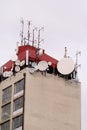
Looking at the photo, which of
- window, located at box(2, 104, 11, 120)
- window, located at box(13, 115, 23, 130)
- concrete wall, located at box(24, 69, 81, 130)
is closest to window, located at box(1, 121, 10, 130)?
window, located at box(2, 104, 11, 120)

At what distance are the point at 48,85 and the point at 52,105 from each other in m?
4.16

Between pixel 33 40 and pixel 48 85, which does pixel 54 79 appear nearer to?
pixel 48 85

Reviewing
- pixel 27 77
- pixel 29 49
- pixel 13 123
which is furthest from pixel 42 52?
pixel 13 123

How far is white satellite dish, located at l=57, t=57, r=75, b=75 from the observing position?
10144cm

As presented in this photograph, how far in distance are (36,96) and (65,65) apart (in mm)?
10914

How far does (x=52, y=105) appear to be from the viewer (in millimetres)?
97750

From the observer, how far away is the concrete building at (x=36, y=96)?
94.6 metres

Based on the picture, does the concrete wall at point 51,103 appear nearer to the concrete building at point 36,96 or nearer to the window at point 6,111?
the concrete building at point 36,96

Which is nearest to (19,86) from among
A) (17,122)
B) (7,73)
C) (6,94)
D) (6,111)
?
(6,94)

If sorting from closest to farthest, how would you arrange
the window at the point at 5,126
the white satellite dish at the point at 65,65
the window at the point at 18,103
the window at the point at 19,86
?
1. the window at the point at 18,103
2. the window at the point at 19,86
3. the window at the point at 5,126
4. the white satellite dish at the point at 65,65

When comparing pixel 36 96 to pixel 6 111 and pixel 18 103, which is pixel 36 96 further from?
pixel 6 111

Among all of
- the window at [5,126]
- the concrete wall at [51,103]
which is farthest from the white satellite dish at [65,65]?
the window at [5,126]

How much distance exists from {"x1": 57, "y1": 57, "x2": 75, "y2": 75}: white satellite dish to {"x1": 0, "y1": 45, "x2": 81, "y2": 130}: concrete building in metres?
1.18

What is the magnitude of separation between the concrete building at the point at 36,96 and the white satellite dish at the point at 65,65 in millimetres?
1182
